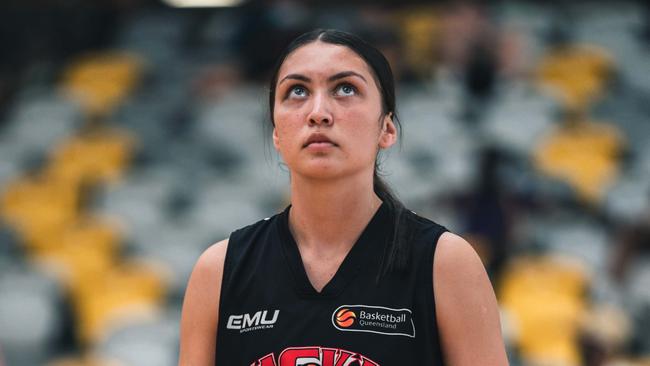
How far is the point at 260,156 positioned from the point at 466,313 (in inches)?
255

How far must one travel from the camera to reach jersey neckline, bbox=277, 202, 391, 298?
2830 mm

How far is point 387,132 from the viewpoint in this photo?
2980 millimetres

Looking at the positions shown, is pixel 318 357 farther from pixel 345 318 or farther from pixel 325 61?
pixel 325 61

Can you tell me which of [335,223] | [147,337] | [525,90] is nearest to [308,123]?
[335,223]

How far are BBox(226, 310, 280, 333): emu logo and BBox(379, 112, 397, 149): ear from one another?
48 cm

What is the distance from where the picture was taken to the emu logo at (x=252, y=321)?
2.82m

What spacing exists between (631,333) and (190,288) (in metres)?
4.78

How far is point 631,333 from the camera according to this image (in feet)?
23.6

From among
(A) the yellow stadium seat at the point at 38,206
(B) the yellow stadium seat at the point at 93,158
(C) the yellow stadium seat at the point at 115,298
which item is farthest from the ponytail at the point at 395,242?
(B) the yellow stadium seat at the point at 93,158

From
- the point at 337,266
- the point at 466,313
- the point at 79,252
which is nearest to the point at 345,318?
the point at 337,266

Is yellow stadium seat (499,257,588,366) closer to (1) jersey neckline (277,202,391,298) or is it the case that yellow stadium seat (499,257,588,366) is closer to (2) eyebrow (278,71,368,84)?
(1) jersey neckline (277,202,391,298)

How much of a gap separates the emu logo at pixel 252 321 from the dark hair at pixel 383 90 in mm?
274

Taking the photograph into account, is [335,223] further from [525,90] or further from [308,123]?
[525,90]

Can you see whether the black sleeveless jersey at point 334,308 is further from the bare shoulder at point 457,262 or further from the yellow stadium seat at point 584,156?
the yellow stadium seat at point 584,156
